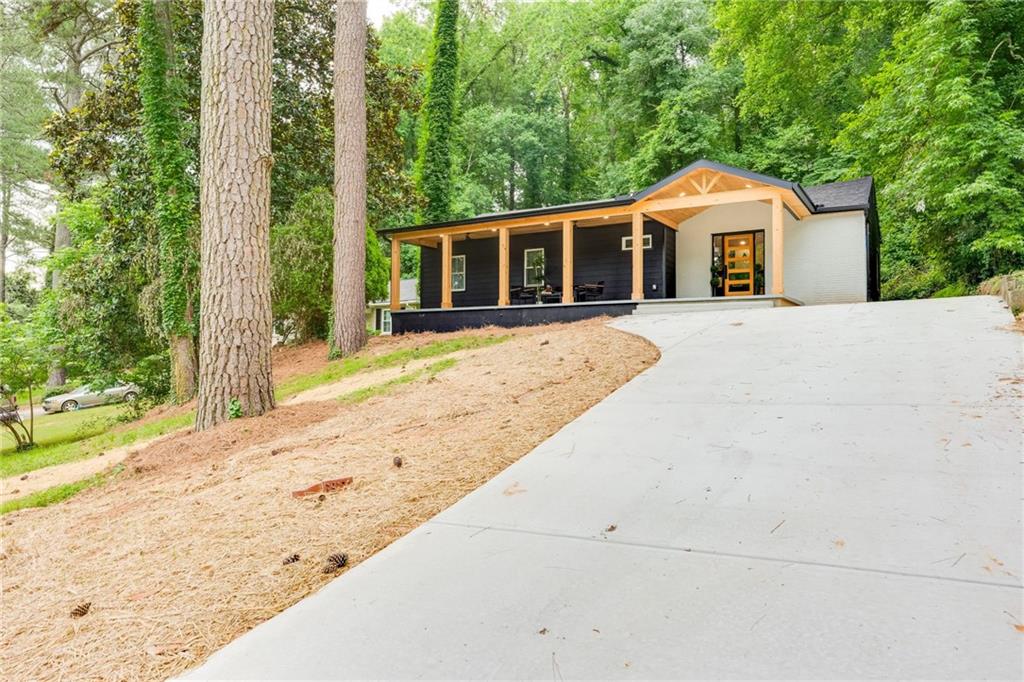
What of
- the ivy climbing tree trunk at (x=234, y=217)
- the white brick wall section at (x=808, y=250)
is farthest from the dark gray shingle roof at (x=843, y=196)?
the ivy climbing tree trunk at (x=234, y=217)

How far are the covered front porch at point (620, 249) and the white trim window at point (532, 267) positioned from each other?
0.03m

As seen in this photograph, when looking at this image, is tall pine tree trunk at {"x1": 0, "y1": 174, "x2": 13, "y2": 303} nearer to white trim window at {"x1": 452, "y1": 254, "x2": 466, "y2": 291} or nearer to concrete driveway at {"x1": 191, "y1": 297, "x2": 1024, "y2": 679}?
white trim window at {"x1": 452, "y1": 254, "x2": 466, "y2": 291}

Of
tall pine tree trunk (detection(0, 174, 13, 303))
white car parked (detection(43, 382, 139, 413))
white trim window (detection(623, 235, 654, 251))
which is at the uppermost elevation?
tall pine tree trunk (detection(0, 174, 13, 303))

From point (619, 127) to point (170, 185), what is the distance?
20.1 m

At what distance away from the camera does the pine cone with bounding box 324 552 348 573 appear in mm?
2453

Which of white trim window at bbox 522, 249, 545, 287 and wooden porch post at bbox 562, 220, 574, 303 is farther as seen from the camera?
white trim window at bbox 522, 249, 545, 287

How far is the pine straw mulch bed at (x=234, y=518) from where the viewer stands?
2.14m

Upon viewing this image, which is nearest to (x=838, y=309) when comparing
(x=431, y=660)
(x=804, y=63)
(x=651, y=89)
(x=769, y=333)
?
(x=769, y=333)

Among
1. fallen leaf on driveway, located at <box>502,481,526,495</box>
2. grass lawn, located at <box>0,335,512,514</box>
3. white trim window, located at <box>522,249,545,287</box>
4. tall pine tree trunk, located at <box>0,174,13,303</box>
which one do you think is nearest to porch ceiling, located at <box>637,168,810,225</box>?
white trim window, located at <box>522,249,545,287</box>

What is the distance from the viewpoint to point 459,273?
17125 mm

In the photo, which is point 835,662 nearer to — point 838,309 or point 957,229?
point 838,309

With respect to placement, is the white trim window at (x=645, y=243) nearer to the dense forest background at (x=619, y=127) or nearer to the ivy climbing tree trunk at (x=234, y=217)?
the dense forest background at (x=619, y=127)

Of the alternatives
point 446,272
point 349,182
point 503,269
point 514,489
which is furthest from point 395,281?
point 514,489

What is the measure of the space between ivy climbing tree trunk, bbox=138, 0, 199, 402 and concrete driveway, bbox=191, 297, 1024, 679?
33.2 feet
